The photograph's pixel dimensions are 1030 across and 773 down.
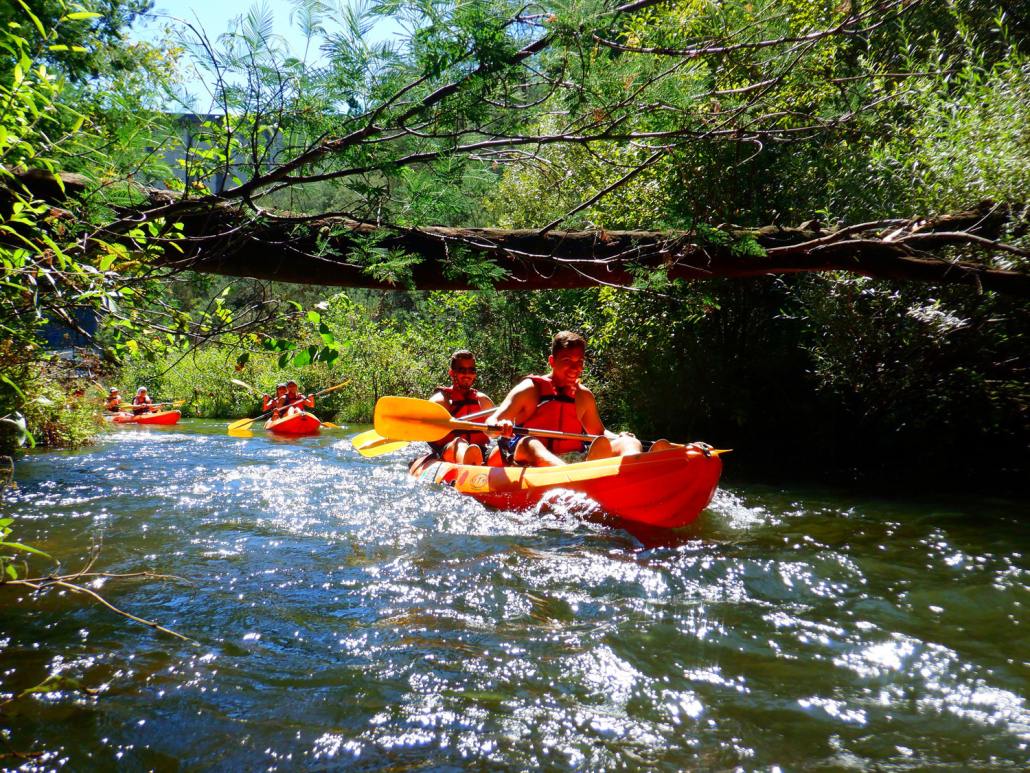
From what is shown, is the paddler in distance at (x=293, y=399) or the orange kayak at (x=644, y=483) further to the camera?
the paddler in distance at (x=293, y=399)

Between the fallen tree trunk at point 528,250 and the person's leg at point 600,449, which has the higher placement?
the fallen tree trunk at point 528,250

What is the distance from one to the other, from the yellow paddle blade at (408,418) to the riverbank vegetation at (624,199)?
104 centimetres

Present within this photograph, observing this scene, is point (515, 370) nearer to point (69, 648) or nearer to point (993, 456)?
point (993, 456)

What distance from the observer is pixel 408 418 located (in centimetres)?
572

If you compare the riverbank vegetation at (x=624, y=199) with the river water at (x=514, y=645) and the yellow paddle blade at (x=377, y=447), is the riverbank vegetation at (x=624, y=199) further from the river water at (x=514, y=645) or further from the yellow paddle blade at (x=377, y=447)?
the yellow paddle blade at (x=377, y=447)

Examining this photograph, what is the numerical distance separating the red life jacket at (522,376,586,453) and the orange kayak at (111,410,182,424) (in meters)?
10.2

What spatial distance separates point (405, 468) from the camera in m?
7.96

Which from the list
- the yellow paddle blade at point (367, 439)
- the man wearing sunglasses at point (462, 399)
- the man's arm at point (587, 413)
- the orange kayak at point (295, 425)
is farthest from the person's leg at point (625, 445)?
the orange kayak at point (295, 425)

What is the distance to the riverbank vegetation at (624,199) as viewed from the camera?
2377 millimetres

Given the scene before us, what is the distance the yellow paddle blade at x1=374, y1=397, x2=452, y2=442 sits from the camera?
570 cm

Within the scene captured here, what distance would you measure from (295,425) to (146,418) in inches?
149

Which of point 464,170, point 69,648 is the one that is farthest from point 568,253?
point 69,648

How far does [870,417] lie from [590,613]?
5.97 m

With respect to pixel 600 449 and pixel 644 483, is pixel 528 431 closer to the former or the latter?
pixel 600 449
